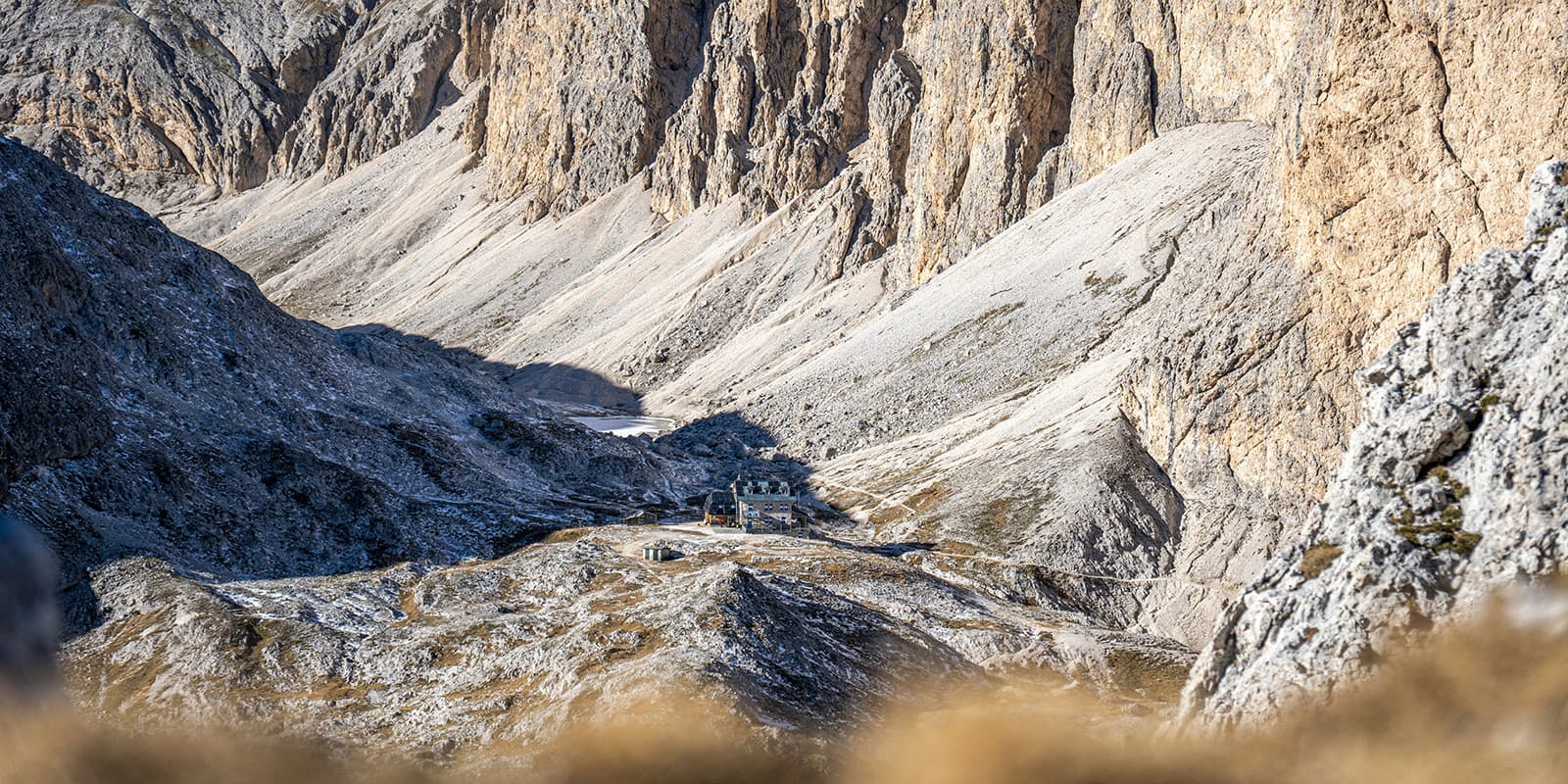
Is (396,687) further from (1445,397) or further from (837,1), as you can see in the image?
(837,1)

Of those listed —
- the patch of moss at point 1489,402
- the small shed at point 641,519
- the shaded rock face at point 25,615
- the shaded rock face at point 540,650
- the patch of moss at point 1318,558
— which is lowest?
the small shed at point 641,519

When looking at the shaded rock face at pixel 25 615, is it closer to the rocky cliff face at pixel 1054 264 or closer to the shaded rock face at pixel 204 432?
the shaded rock face at pixel 204 432

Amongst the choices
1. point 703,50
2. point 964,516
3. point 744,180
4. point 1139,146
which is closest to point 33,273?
point 964,516

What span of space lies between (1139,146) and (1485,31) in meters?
63.0

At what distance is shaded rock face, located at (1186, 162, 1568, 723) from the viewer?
20.9 meters

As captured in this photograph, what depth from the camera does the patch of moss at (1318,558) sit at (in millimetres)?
22891

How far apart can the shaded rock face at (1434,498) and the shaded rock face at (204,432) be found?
43.1 m

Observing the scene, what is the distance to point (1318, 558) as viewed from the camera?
23.2 m

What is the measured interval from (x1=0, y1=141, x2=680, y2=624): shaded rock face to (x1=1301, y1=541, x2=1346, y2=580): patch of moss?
4317 centimetres

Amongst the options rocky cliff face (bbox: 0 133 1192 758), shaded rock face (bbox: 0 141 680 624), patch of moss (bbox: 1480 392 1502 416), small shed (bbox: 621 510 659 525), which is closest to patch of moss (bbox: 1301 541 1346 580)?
patch of moss (bbox: 1480 392 1502 416)

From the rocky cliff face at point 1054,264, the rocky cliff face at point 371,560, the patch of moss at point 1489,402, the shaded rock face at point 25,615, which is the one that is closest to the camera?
the patch of moss at point 1489,402

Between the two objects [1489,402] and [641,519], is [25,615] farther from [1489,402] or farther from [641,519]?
[641,519]

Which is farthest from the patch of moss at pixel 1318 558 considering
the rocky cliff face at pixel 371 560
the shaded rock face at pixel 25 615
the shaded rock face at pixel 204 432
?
the shaded rock face at pixel 204 432

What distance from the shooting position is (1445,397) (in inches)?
928
